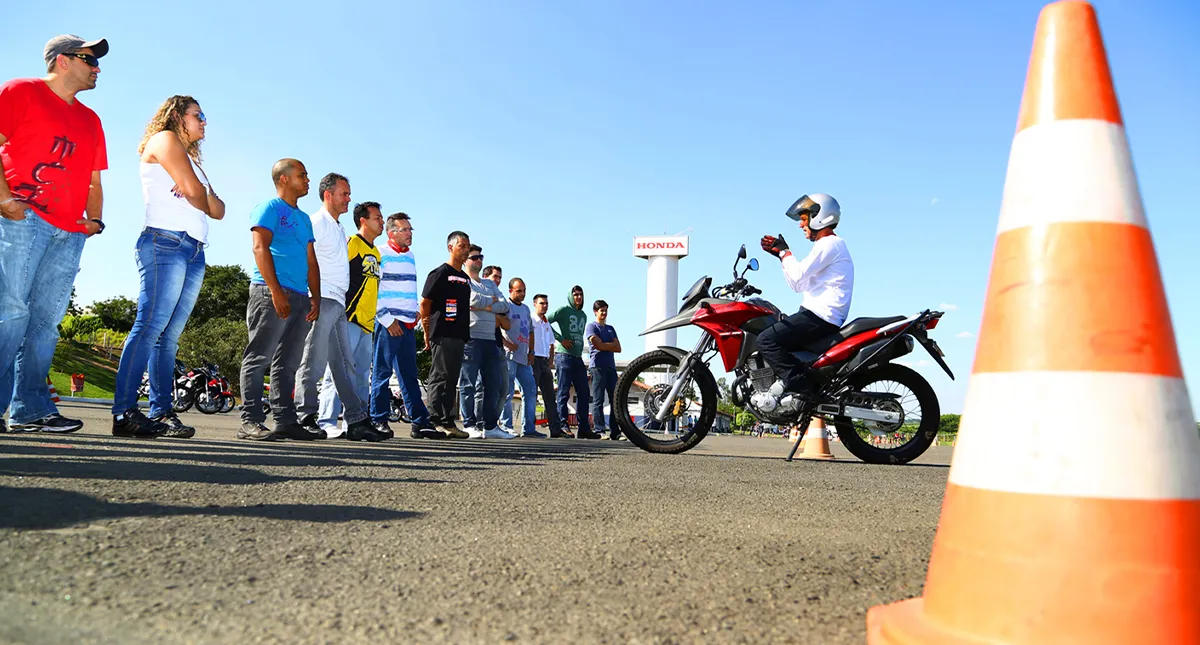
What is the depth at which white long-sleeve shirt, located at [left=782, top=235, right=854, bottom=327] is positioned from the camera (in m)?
6.25

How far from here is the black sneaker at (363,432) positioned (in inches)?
267

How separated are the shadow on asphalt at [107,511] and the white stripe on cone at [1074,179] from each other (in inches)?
79.5

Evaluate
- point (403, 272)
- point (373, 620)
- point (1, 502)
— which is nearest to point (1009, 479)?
point (373, 620)

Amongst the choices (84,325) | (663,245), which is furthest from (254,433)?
(663,245)

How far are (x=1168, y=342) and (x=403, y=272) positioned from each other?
23.3ft

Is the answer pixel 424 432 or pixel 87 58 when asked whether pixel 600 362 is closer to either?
pixel 424 432

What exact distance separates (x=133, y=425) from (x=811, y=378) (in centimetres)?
466

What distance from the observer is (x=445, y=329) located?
7969mm

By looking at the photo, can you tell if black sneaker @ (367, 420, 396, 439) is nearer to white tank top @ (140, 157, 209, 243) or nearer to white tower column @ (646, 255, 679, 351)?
white tank top @ (140, 157, 209, 243)

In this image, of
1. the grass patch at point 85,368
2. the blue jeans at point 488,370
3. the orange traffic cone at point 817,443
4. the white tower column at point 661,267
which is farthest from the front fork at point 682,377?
the white tower column at point 661,267

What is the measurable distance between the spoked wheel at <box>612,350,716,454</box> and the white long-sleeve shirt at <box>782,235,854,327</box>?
1186 mm

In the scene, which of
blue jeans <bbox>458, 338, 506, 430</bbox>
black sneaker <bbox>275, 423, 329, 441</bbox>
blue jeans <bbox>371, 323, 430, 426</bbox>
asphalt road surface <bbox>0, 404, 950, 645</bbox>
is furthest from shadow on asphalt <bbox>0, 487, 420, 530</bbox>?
blue jeans <bbox>458, 338, 506, 430</bbox>

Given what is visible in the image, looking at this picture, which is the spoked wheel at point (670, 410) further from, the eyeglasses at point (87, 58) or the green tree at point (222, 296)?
the green tree at point (222, 296)

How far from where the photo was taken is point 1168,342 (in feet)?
5.35
